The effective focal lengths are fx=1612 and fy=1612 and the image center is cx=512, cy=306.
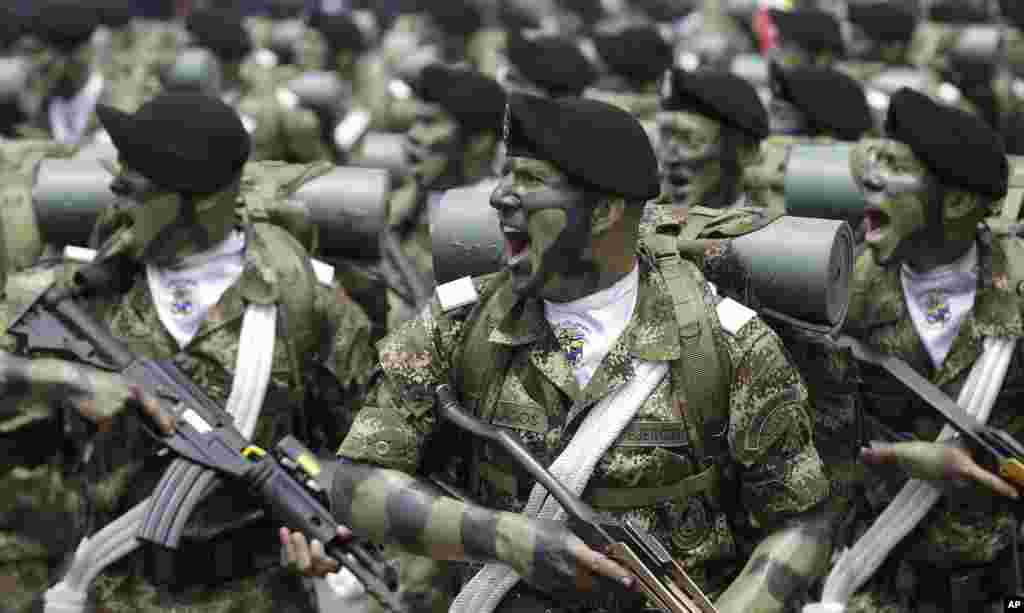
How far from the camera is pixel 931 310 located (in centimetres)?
563

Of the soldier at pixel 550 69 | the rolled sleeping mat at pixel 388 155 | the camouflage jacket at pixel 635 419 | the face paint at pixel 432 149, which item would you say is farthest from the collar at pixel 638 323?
the soldier at pixel 550 69

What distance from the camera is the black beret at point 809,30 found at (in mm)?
12711

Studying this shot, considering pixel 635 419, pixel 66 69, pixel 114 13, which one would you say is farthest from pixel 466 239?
pixel 114 13

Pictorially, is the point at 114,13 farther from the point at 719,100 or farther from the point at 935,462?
the point at 935,462

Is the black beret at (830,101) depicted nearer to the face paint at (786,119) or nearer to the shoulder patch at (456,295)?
the face paint at (786,119)

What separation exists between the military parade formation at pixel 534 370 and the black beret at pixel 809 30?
4.10 metres

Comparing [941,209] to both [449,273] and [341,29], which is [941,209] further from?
[341,29]

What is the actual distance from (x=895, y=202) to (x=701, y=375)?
1.86 m

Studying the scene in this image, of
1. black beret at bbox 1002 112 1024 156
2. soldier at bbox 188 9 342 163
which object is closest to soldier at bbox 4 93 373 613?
black beret at bbox 1002 112 1024 156

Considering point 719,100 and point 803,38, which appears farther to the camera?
point 803,38

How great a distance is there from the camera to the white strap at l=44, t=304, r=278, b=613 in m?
5.21

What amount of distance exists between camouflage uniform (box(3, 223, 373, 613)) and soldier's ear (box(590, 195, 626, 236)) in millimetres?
1667

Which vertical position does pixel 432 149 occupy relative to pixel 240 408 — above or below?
below

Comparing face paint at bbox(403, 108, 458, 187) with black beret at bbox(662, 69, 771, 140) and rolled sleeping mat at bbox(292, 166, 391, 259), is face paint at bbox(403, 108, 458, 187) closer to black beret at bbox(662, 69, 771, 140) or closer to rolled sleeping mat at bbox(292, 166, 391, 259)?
black beret at bbox(662, 69, 771, 140)
